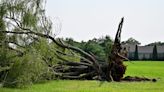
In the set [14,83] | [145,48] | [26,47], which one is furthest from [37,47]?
[145,48]

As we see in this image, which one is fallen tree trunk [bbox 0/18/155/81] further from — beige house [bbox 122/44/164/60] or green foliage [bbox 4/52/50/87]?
beige house [bbox 122/44/164/60]

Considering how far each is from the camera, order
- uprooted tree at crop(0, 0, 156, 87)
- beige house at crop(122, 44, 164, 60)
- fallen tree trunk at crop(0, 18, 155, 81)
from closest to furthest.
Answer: uprooted tree at crop(0, 0, 156, 87) → fallen tree trunk at crop(0, 18, 155, 81) → beige house at crop(122, 44, 164, 60)

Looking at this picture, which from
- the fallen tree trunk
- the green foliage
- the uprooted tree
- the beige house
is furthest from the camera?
the beige house

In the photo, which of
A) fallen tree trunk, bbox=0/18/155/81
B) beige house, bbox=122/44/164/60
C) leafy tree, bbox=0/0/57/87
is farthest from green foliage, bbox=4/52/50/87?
beige house, bbox=122/44/164/60

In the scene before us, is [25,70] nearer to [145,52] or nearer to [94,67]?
[94,67]

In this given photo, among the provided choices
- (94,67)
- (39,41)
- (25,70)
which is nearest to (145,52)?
(94,67)

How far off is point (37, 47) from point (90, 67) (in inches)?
179

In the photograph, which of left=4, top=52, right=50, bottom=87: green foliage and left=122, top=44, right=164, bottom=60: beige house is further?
left=122, top=44, right=164, bottom=60: beige house

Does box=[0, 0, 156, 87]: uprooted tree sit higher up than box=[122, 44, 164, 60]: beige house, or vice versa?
box=[122, 44, 164, 60]: beige house

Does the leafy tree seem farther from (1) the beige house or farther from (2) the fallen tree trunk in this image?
(1) the beige house

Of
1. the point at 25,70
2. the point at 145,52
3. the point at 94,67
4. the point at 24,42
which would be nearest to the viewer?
the point at 25,70

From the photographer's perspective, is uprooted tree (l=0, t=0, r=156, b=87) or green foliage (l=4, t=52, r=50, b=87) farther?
uprooted tree (l=0, t=0, r=156, b=87)

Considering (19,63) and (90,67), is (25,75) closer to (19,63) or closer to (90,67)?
(19,63)

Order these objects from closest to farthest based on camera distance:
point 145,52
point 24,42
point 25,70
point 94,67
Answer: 1. point 25,70
2. point 24,42
3. point 94,67
4. point 145,52
